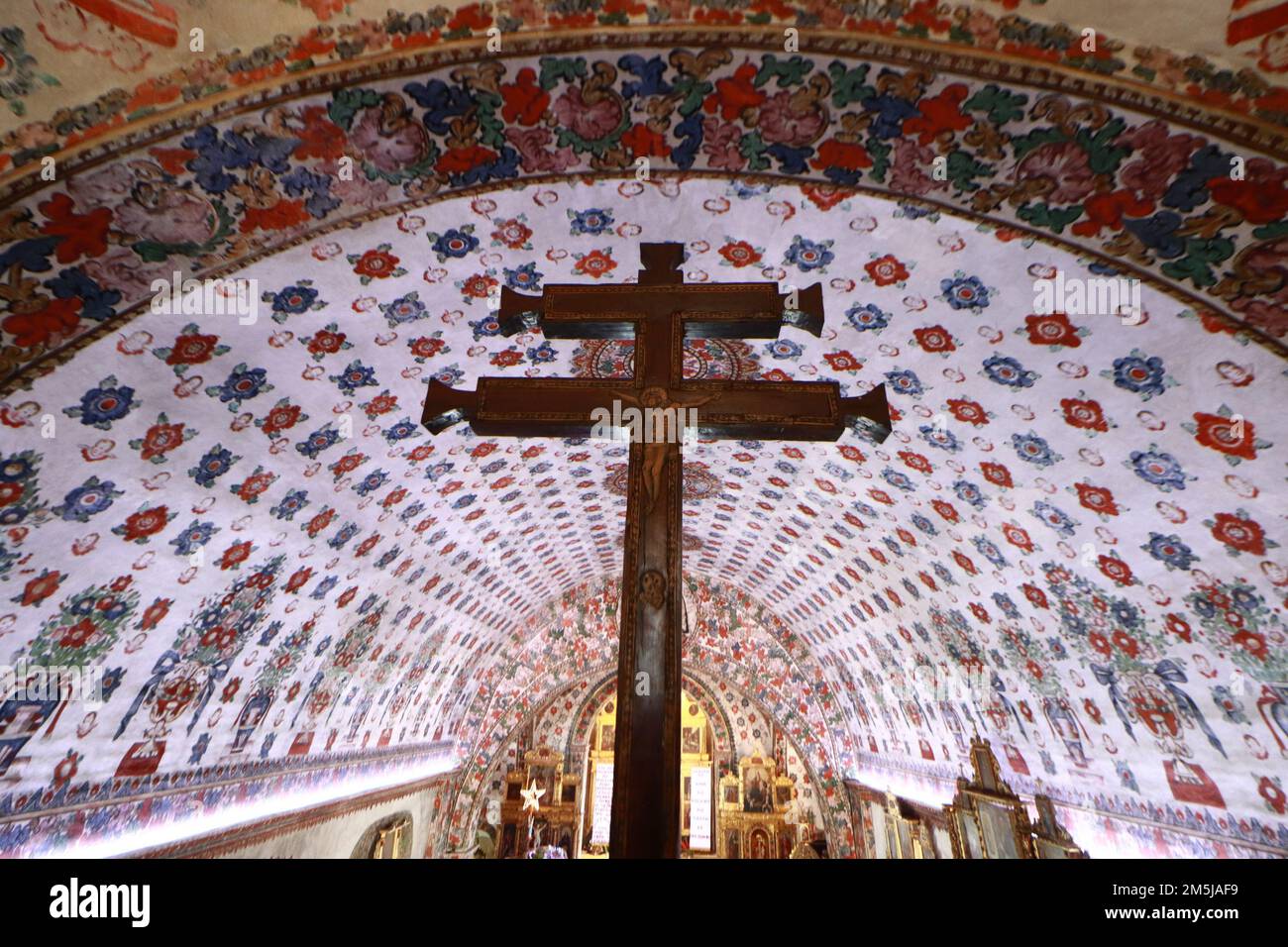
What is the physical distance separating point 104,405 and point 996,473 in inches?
224

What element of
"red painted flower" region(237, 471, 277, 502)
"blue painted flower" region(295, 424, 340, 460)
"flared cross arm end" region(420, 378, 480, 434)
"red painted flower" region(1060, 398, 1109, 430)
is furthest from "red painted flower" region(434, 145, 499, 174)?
"red painted flower" region(1060, 398, 1109, 430)

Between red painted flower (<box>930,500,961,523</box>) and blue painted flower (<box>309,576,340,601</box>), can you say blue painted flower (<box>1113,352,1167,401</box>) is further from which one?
blue painted flower (<box>309,576,340,601</box>)

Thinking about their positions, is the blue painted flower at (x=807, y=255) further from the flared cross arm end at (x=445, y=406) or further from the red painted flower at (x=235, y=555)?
the red painted flower at (x=235, y=555)

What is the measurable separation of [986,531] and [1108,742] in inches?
78.1

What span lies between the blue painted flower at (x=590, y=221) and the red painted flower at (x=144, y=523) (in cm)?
319

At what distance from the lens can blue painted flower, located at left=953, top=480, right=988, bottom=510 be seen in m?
4.97

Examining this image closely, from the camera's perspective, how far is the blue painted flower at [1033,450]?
415 centimetres

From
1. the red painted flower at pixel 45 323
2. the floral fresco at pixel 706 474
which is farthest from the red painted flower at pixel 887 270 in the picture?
the red painted flower at pixel 45 323

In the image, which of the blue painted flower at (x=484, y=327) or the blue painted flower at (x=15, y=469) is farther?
the blue painted flower at (x=484, y=327)

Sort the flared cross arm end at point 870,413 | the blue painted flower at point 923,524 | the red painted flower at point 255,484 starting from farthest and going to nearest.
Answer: the blue painted flower at point 923,524
the red painted flower at point 255,484
the flared cross arm end at point 870,413

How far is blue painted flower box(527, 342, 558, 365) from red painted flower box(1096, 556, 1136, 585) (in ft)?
14.0

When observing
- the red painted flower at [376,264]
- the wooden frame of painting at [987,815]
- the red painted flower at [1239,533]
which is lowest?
the wooden frame of painting at [987,815]

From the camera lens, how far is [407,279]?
374 centimetres
